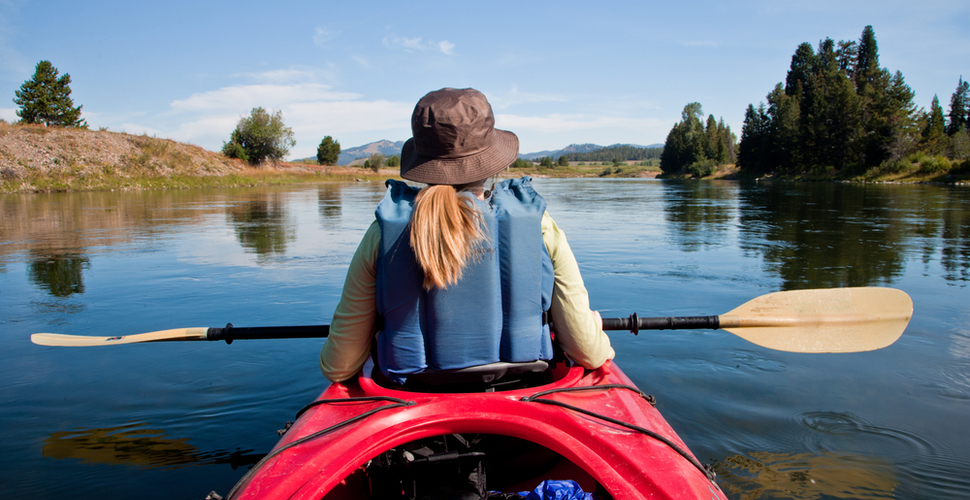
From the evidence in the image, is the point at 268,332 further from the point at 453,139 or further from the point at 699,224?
the point at 699,224

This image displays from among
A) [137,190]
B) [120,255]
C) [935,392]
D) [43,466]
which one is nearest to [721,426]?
[935,392]

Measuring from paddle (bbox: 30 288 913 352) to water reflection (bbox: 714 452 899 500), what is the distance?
62 centimetres

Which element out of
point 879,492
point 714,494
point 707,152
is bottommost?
point 879,492

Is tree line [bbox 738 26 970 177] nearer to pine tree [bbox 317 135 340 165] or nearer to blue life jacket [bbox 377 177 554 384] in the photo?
blue life jacket [bbox 377 177 554 384]

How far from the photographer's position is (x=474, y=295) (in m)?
1.89

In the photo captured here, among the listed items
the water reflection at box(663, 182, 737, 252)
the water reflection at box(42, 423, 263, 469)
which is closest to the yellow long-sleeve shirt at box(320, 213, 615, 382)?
the water reflection at box(42, 423, 263, 469)

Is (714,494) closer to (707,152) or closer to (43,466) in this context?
(43,466)

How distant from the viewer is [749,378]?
4.41 m

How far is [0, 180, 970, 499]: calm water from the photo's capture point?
10.3ft

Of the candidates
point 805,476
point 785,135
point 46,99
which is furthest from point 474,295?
point 785,135

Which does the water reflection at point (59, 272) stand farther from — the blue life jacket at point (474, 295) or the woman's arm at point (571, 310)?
the woman's arm at point (571, 310)

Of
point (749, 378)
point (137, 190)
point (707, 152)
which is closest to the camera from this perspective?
point (749, 378)

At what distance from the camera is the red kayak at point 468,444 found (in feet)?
5.35

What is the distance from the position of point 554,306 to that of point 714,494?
79 cm
